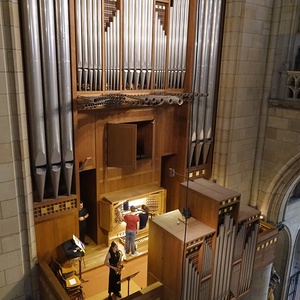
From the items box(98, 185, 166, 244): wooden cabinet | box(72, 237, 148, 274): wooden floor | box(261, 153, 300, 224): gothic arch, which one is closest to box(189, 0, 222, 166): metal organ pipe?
box(98, 185, 166, 244): wooden cabinet

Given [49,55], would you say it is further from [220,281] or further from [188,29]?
[220,281]

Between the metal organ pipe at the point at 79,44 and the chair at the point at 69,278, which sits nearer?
the metal organ pipe at the point at 79,44

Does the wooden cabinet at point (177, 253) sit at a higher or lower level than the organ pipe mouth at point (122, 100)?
lower

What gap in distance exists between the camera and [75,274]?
20.9ft

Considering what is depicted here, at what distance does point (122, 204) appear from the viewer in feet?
24.1

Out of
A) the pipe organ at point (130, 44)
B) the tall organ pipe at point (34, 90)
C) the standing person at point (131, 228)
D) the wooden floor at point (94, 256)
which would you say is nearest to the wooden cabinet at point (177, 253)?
the standing person at point (131, 228)

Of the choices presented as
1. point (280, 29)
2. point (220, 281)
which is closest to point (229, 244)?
point (220, 281)

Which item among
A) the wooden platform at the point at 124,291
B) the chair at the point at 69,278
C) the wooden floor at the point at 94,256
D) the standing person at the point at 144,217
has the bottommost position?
the wooden platform at the point at 124,291

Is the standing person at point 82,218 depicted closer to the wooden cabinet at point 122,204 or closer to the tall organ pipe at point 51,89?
the wooden cabinet at point 122,204

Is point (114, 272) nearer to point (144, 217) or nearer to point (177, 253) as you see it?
point (177, 253)

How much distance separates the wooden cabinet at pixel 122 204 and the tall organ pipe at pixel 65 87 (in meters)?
1.20

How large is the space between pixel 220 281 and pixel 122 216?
2.41 metres

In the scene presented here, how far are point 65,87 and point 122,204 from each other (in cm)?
288

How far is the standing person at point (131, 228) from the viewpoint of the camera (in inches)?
271
